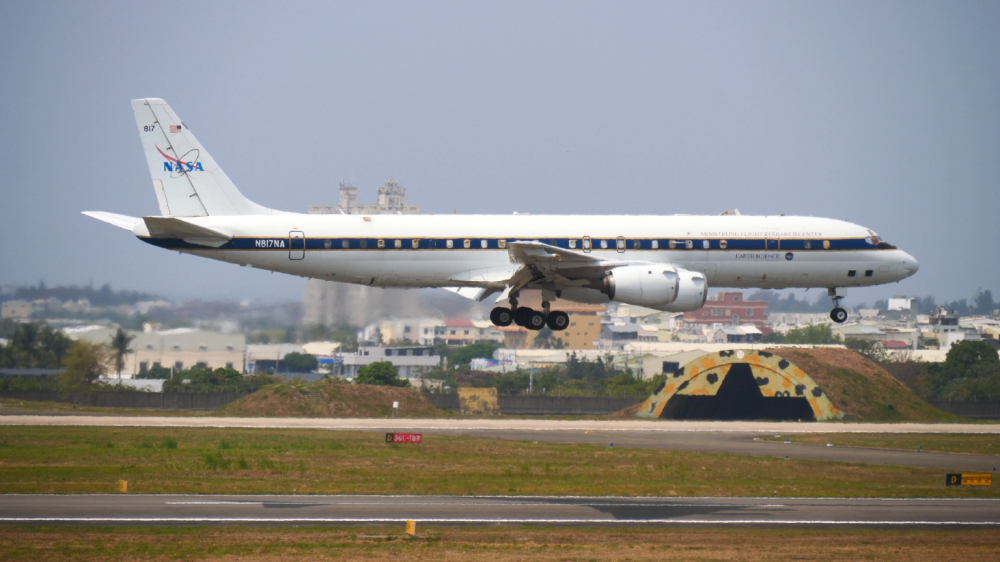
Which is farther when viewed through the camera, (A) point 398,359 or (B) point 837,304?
(A) point 398,359

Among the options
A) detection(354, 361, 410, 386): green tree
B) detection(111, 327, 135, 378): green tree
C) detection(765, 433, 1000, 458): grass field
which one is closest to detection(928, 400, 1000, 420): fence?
detection(765, 433, 1000, 458): grass field

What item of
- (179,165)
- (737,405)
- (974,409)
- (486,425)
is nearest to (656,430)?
(486,425)

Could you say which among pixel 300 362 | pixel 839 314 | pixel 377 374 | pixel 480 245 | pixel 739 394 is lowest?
pixel 739 394

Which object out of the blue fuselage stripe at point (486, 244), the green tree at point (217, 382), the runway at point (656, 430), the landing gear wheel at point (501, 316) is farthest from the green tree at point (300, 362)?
the blue fuselage stripe at point (486, 244)

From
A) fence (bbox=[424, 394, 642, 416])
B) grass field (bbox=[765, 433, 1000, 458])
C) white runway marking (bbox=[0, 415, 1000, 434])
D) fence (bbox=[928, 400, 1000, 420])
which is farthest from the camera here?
fence (bbox=[928, 400, 1000, 420])

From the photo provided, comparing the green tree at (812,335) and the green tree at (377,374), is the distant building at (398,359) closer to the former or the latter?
the green tree at (377,374)

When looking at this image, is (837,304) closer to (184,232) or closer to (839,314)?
(839,314)

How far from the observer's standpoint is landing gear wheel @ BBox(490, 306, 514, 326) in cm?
3650

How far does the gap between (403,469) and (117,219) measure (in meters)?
14.0

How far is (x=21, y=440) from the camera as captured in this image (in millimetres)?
34062

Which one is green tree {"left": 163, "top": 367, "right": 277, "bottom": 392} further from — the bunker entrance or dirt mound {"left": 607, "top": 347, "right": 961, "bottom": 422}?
the bunker entrance

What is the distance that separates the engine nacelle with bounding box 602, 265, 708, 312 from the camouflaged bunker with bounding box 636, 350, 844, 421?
780 inches

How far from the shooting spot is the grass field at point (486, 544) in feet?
57.9

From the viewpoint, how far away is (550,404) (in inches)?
2341
